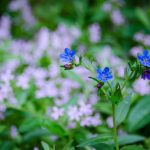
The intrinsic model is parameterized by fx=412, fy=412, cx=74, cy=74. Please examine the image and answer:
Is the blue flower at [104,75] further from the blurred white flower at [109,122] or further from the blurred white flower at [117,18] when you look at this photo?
the blurred white flower at [117,18]

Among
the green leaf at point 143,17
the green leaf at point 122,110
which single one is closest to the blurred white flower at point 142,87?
the green leaf at point 122,110

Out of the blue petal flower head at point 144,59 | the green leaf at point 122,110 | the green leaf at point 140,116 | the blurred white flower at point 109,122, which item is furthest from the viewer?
the blurred white flower at point 109,122

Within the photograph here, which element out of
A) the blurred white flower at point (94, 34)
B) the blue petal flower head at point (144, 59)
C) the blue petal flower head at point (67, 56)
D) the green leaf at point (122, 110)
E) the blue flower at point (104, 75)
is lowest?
the green leaf at point (122, 110)

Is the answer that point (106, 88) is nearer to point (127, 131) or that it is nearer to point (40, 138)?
point (127, 131)

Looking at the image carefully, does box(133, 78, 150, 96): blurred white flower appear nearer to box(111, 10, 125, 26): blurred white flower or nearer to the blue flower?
the blue flower

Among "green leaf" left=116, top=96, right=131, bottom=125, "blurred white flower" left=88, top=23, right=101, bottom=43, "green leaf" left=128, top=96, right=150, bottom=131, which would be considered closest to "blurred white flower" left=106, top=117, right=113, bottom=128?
"green leaf" left=128, top=96, right=150, bottom=131

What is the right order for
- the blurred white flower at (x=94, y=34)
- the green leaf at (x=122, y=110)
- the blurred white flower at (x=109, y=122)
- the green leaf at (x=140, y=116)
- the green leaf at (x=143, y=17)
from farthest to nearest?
the blurred white flower at (x=94, y=34) → the green leaf at (x=143, y=17) → the blurred white flower at (x=109, y=122) → the green leaf at (x=140, y=116) → the green leaf at (x=122, y=110)
